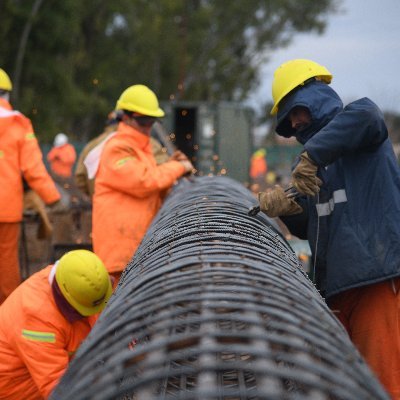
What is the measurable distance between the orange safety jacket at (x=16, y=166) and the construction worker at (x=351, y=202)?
2.73 m

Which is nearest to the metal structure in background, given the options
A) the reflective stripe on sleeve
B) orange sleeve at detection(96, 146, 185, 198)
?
the reflective stripe on sleeve

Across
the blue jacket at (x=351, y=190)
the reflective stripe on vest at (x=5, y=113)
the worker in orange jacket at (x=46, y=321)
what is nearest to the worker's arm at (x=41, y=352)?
the worker in orange jacket at (x=46, y=321)

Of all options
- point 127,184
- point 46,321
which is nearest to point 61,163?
point 127,184

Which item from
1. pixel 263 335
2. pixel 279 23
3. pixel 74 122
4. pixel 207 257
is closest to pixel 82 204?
pixel 207 257

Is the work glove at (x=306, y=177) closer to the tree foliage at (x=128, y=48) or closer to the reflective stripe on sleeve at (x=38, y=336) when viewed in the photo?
the reflective stripe on sleeve at (x=38, y=336)

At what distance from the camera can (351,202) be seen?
335cm

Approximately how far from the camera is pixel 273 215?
348 centimetres

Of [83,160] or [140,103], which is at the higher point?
[140,103]

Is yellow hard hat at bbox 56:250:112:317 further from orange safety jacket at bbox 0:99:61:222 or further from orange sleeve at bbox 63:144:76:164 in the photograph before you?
orange sleeve at bbox 63:144:76:164

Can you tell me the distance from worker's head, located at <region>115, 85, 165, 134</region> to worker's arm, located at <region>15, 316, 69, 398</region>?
6.43 ft

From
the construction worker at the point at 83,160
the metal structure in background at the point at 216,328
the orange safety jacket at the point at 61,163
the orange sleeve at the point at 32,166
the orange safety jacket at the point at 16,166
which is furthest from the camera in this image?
the orange safety jacket at the point at 61,163

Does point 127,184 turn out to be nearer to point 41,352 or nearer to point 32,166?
point 32,166

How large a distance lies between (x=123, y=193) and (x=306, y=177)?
2046 mm

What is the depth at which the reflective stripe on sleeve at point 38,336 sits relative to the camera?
358 cm
